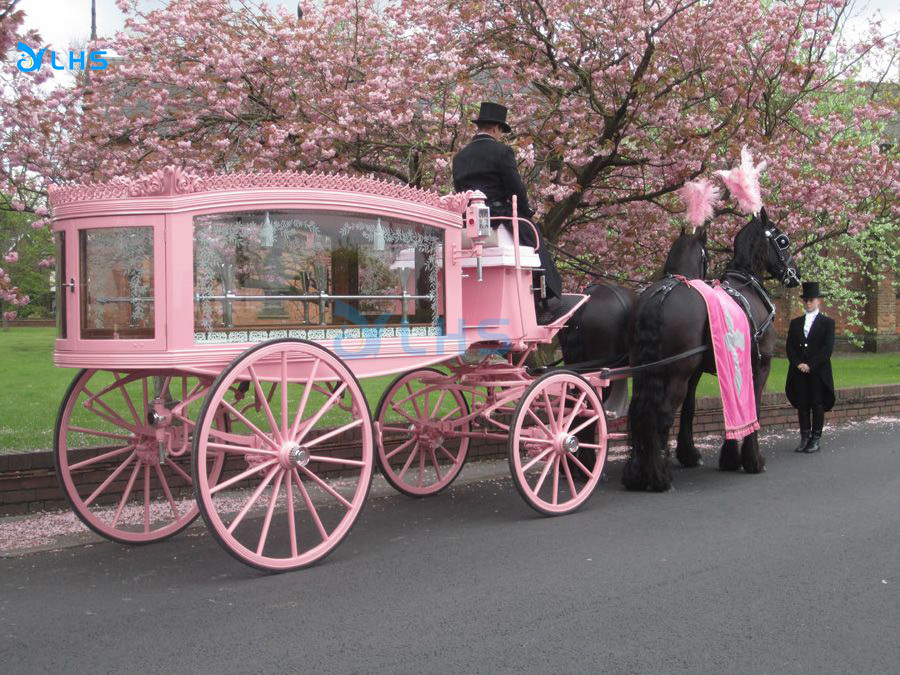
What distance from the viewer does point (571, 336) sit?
7.95 m

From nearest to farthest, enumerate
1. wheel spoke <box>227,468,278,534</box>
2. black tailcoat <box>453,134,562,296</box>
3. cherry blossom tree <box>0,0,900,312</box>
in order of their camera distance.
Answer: wheel spoke <box>227,468,278,534</box> < black tailcoat <box>453,134,562,296</box> < cherry blossom tree <box>0,0,900,312</box>

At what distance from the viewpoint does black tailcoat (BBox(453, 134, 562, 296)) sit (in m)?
6.55

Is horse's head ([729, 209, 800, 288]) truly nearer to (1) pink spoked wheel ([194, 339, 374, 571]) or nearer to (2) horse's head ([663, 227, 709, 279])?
(2) horse's head ([663, 227, 709, 279])

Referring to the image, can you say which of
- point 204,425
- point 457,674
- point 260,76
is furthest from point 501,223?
point 260,76

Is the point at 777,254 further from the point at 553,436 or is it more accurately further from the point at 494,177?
the point at 553,436

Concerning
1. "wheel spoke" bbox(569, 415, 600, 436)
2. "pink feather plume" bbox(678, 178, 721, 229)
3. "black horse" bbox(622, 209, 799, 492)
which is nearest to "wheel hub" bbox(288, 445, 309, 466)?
"wheel spoke" bbox(569, 415, 600, 436)

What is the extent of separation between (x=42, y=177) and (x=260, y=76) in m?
2.64

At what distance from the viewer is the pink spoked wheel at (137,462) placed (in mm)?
5316

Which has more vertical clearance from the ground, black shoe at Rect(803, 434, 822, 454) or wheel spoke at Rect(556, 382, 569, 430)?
wheel spoke at Rect(556, 382, 569, 430)

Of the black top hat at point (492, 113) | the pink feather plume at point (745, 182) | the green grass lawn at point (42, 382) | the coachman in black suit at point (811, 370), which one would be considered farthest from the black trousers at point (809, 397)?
the black top hat at point (492, 113)

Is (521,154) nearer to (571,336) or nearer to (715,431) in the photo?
(571,336)

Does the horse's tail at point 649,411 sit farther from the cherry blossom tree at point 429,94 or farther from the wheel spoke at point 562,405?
the cherry blossom tree at point 429,94

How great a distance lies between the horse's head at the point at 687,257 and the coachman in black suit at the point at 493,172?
1787 mm

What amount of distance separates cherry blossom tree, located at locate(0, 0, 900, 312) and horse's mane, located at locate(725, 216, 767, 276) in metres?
1.34
